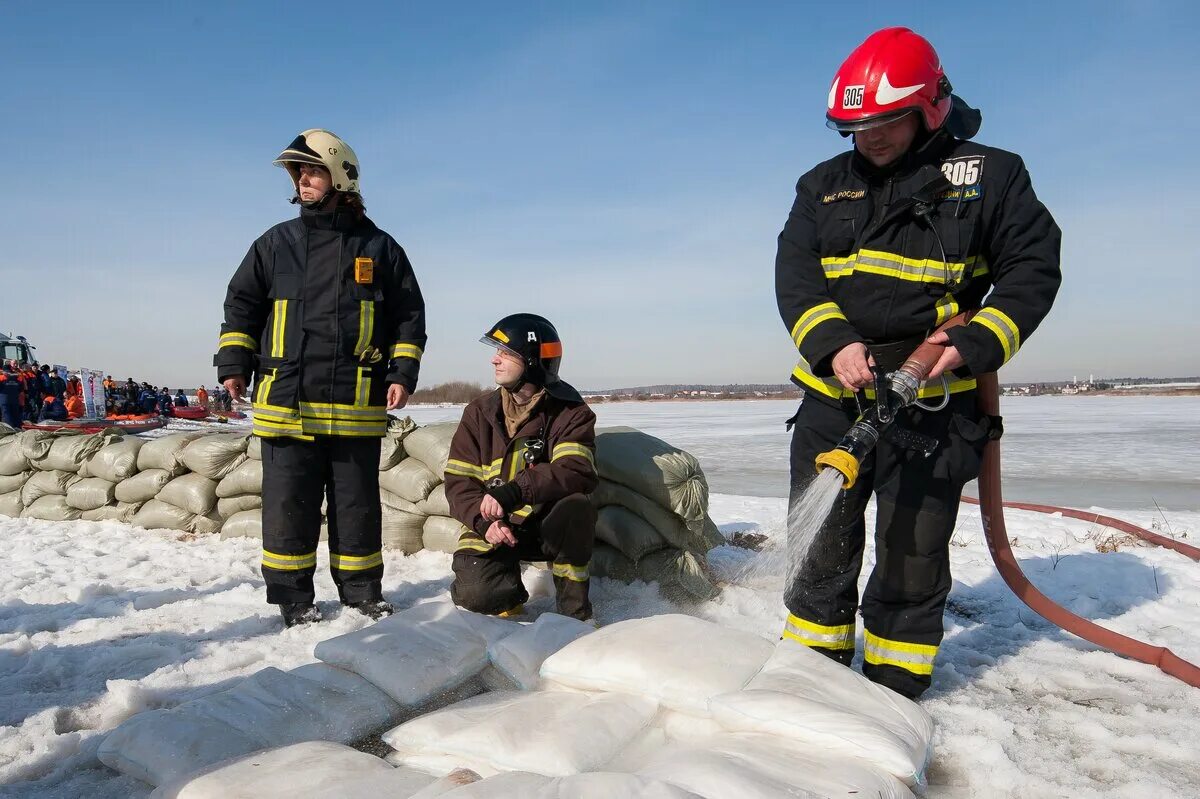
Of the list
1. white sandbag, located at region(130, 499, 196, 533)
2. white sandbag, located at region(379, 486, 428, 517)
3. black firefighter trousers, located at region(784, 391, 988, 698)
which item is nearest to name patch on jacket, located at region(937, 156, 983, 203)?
black firefighter trousers, located at region(784, 391, 988, 698)

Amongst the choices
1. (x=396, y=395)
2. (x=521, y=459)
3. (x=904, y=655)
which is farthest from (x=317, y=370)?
(x=904, y=655)

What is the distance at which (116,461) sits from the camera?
15.0 ft

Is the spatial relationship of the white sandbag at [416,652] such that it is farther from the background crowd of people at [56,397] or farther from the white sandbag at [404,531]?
the background crowd of people at [56,397]

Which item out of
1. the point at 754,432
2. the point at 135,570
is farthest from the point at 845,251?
the point at 754,432

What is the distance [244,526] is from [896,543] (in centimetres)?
345

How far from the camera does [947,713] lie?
75.1 inches

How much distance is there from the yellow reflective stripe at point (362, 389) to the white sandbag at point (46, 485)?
3.26 metres

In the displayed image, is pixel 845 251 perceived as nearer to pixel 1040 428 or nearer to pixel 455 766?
pixel 455 766

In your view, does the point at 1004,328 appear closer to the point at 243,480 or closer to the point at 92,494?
the point at 243,480

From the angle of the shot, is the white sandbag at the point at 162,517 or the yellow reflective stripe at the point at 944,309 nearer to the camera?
the yellow reflective stripe at the point at 944,309

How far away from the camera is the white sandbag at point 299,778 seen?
125cm

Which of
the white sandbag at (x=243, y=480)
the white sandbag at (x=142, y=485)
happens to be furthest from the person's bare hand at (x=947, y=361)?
the white sandbag at (x=142, y=485)

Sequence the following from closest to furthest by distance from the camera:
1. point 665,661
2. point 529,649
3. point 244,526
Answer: point 665,661 < point 529,649 < point 244,526

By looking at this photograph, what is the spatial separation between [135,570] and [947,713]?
3400mm
